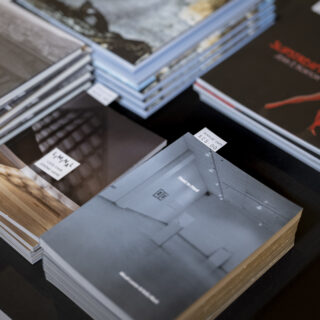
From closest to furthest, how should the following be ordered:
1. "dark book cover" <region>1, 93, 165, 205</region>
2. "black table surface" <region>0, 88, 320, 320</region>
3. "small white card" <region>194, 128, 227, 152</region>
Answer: "black table surface" <region>0, 88, 320, 320</region> < "dark book cover" <region>1, 93, 165, 205</region> < "small white card" <region>194, 128, 227, 152</region>

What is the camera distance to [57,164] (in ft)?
4.09

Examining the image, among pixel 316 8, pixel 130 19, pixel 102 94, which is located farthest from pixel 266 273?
pixel 316 8

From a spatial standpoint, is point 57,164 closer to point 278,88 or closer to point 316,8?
point 278,88

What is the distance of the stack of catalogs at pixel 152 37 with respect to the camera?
1.35 metres

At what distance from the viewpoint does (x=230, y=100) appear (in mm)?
1349

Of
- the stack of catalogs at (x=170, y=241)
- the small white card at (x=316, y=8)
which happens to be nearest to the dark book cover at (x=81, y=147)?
the stack of catalogs at (x=170, y=241)

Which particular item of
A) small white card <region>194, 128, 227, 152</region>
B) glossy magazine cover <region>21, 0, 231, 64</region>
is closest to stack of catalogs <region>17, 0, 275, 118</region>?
glossy magazine cover <region>21, 0, 231, 64</region>

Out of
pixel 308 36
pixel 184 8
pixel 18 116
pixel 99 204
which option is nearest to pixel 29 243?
pixel 99 204

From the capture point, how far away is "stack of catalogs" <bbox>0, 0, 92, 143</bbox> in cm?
128

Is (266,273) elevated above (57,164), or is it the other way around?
(57,164)

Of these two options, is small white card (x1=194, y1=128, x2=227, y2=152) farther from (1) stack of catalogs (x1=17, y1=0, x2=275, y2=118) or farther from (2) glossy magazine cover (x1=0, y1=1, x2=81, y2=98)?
(2) glossy magazine cover (x1=0, y1=1, x2=81, y2=98)

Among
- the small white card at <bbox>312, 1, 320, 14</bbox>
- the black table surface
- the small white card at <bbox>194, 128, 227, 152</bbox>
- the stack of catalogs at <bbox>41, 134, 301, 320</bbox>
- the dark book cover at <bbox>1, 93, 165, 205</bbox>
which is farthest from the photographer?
the small white card at <bbox>312, 1, 320, 14</bbox>

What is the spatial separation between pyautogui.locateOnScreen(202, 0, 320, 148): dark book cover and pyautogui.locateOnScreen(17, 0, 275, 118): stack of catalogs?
0.07 m

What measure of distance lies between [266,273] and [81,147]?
501 millimetres
